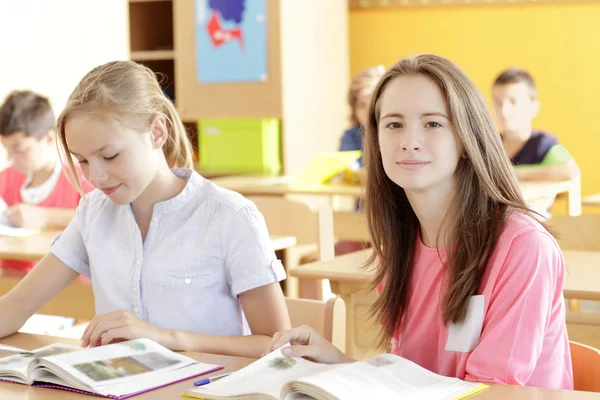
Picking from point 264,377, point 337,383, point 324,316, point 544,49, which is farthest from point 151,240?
point 544,49

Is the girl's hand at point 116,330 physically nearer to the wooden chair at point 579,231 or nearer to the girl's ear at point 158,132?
the girl's ear at point 158,132

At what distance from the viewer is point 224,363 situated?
1446mm

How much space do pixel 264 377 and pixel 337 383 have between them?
0.50 feet

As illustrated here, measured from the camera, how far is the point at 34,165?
3148 millimetres

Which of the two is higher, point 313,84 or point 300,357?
point 313,84

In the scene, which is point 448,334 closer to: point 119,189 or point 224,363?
point 224,363

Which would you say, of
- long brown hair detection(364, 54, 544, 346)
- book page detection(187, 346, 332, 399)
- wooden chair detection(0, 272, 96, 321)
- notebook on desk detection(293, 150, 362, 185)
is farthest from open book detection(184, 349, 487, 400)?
notebook on desk detection(293, 150, 362, 185)

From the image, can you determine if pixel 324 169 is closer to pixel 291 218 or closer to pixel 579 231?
pixel 291 218

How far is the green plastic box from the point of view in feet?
17.4

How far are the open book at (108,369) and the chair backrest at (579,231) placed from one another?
1.53m

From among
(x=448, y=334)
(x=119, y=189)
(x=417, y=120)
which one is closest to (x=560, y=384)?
(x=448, y=334)

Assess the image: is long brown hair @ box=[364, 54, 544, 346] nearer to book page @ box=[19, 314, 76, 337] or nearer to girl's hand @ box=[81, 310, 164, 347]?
girl's hand @ box=[81, 310, 164, 347]

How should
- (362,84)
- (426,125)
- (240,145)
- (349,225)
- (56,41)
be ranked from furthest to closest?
(240,145), (362,84), (56,41), (349,225), (426,125)

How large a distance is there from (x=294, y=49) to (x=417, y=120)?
12.8 feet
